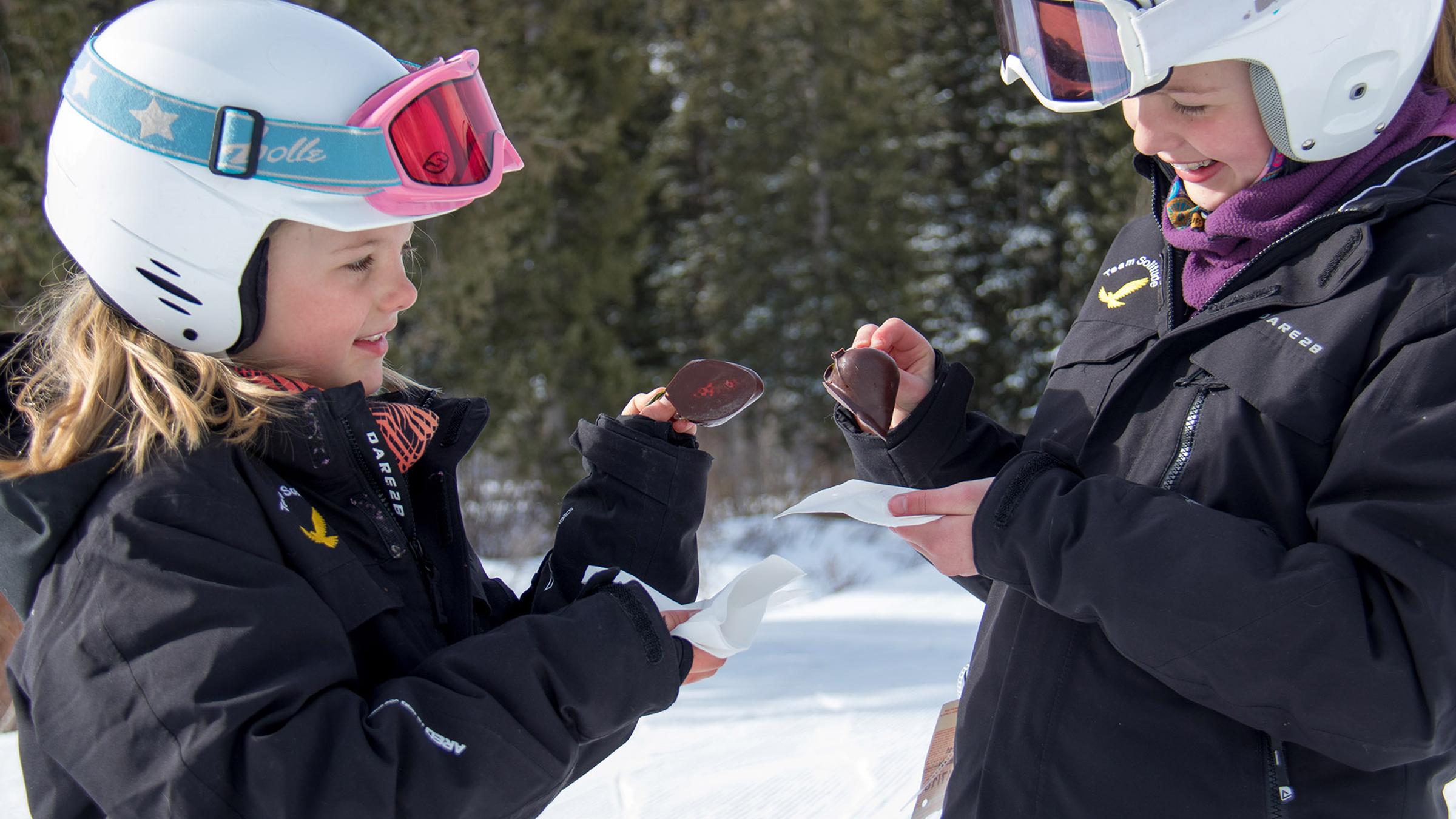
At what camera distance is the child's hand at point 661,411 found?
6.97ft

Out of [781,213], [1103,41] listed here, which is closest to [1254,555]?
[1103,41]

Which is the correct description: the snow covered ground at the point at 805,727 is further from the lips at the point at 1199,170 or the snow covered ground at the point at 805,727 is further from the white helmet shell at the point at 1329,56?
the white helmet shell at the point at 1329,56

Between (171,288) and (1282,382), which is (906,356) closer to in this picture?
(1282,382)

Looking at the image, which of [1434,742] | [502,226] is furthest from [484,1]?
[1434,742]

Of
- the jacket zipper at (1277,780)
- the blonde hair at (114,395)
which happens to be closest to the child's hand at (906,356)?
the jacket zipper at (1277,780)

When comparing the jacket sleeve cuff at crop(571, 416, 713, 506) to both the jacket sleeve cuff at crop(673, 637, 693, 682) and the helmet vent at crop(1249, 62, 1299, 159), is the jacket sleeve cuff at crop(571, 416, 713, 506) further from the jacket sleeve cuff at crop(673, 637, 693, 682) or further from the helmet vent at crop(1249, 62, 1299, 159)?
the helmet vent at crop(1249, 62, 1299, 159)

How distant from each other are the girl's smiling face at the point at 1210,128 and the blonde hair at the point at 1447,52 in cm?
27

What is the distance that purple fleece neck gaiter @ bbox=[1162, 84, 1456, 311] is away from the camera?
160cm

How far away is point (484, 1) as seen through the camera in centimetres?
1307

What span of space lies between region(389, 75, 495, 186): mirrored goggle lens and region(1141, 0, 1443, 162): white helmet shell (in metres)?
1.04

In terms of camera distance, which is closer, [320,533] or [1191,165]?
[320,533]

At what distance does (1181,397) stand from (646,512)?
952 millimetres

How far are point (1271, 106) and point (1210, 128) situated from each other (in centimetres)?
9

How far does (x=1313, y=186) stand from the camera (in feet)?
5.35
